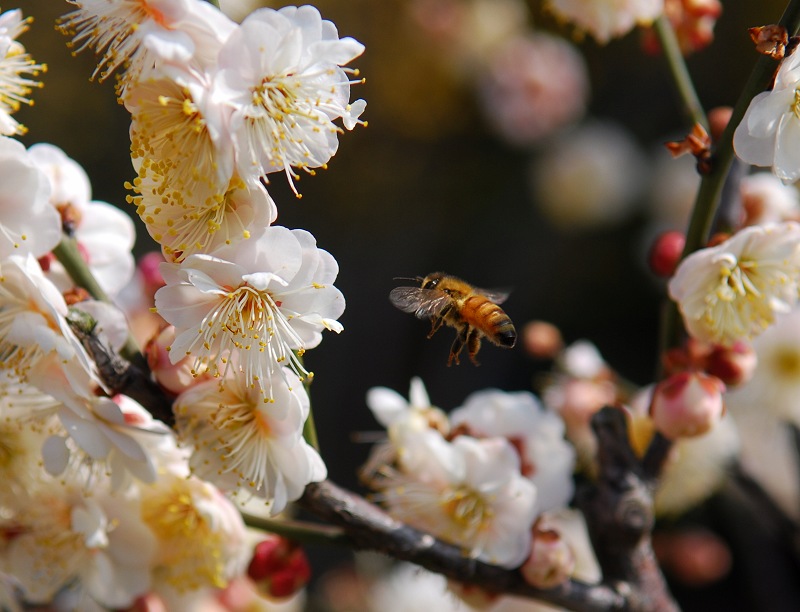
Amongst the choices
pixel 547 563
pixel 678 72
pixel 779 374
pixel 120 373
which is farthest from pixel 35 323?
pixel 779 374

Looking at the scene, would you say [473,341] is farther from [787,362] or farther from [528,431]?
[787,362]

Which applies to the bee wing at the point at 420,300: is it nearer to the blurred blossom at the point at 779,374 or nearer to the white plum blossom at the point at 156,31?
the white plum blossom at the point at 156,31

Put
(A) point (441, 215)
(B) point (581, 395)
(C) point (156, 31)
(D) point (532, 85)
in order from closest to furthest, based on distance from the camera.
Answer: (C) point (156, 31)
(B) point (581, 395)
(D) point (532, 85)
(A) point (441, 215)

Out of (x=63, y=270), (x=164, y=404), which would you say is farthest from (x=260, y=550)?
(x=63, y=270)

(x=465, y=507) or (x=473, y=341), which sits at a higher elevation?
(x=473, y=341)

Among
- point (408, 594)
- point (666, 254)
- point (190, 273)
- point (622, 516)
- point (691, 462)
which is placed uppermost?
point (190, 273)

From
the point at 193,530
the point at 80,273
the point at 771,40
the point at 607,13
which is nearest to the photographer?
the point at 771,40

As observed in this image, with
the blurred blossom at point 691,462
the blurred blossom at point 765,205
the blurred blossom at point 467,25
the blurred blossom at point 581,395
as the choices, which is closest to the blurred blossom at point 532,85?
the blurred blossom at point 467,25
